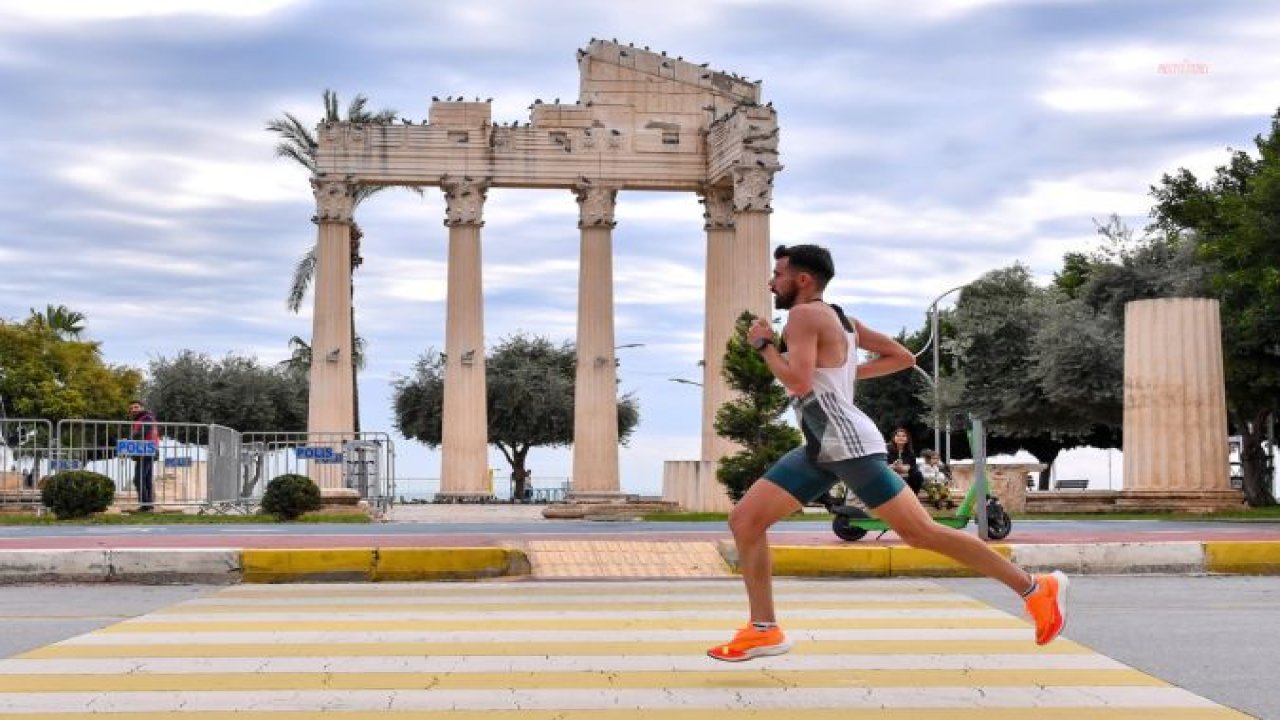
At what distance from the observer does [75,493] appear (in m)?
27.2

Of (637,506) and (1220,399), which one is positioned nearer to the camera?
(1220,399)

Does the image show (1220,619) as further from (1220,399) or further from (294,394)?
(294,394)

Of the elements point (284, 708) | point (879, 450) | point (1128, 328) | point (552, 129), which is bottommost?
point (284, 708)

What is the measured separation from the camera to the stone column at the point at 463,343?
4638 cm

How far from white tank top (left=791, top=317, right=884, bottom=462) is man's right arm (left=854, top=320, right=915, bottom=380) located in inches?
16.7

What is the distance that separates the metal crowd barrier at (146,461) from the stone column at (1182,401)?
17.3 meters

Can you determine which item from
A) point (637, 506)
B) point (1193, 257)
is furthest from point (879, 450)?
point (1193, 257)

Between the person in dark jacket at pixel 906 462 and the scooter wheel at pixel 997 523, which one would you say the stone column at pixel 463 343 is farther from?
the scooter wheel at pixel 997 523

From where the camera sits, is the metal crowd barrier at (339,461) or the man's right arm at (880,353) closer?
the man's right arm at (880,353)

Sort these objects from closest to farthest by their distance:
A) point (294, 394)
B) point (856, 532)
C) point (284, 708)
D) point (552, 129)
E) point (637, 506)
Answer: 1. point (284, 708)
2. point (856, 532)
3. point (637, 506)
4. point (552, 129)
5. point (294, 394)

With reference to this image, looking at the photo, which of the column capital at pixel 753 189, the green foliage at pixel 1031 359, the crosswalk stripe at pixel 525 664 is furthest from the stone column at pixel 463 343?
the crosswalk stripe at pixel 525 664

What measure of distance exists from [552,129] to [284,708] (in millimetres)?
40166

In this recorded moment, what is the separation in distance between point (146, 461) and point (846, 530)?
55.4ft

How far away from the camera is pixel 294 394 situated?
3196 inches
